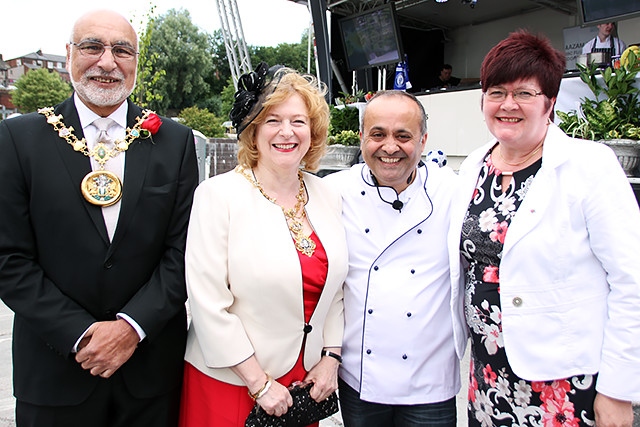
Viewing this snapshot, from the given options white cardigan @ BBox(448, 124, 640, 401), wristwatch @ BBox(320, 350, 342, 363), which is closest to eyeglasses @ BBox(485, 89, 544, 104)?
white cardigan @ BBox(448, 124, 640, 401)

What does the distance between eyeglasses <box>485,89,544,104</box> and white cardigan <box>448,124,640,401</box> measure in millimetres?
165

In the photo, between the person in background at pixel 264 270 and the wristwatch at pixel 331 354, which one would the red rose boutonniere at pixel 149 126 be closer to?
the person in background at pixel 264 270

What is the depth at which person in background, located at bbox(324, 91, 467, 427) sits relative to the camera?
183 centimetres

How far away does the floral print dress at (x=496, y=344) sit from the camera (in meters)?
1.59

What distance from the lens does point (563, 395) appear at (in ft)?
5.23

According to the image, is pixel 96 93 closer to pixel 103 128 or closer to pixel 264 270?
pixel 103 128

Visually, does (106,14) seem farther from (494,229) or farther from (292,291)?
(494,229)

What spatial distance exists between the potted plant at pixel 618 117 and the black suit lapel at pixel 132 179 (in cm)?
421

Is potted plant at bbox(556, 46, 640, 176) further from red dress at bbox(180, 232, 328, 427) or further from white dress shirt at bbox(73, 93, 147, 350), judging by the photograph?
white dress shirt at bbox(73, 93, 147, 350)

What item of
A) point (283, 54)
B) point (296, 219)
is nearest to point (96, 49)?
point (296, 219)

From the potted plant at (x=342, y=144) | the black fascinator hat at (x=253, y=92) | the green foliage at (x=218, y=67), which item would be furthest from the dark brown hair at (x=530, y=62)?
the green foliage at (x=218, y=67)

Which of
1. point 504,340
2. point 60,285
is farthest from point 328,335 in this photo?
point 60,285

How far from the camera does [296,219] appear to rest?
188 centimetres

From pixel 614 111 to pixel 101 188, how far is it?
4.65 metres
